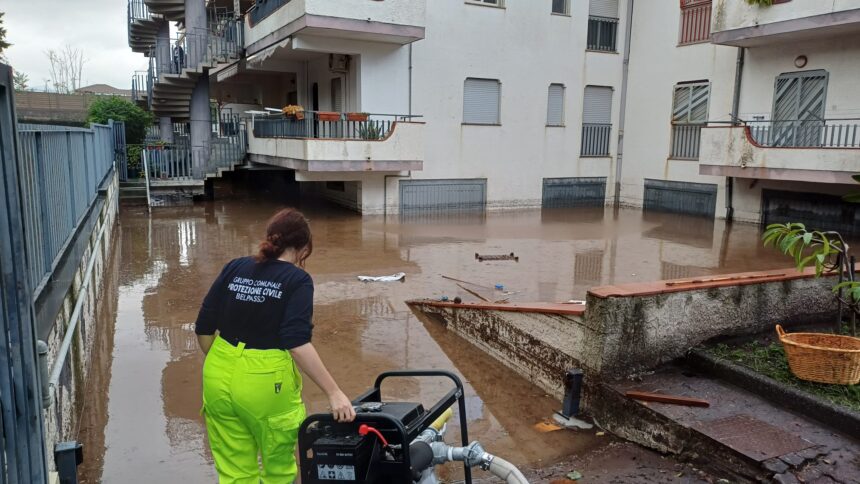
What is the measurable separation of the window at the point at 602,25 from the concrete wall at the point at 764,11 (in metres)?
4.75

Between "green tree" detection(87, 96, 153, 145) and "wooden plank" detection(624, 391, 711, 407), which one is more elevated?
"green tree" detection(87, 96, 153, 145)

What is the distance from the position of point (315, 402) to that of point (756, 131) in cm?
1369

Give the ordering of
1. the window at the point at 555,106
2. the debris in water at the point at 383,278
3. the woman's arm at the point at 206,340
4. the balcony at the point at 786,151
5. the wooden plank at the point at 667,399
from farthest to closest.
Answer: the window at the point at 555,106 → the balcony at the point at 786,151 → the debris in water at the point at 383,278 → the wooden plank at the point at 667,399 → the woman's arm at the point at 206,340

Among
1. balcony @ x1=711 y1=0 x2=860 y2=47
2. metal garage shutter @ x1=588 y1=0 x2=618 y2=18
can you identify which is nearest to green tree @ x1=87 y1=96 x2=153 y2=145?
metal garage shutter @ x1=588 y1=0 x2=618 y2=18

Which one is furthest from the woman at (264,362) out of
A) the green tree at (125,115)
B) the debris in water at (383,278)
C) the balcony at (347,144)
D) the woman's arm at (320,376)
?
the green tree at (125,115)

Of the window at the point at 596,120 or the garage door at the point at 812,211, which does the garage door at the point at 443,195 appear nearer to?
the window at the point at 596,120

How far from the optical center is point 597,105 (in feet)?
64.6

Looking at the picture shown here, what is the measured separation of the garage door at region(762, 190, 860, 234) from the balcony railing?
1345 mm

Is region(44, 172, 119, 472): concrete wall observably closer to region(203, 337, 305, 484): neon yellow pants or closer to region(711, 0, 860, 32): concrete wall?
region(203, 337, 305, 484): neon yellow pants

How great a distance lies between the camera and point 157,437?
15.2 ft

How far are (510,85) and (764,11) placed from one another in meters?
6.72

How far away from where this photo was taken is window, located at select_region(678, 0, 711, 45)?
55.0ft

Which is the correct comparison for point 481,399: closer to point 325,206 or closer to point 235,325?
point 235,325

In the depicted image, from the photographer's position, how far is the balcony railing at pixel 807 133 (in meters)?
13.0
